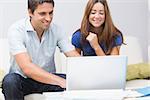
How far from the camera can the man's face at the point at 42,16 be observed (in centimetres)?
206

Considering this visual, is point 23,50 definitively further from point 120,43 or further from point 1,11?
point 120,43

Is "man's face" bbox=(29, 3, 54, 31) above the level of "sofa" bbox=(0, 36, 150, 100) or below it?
above

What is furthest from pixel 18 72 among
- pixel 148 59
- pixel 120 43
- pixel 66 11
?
pixel 148 59

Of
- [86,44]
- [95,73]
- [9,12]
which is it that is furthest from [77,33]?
[95,73]

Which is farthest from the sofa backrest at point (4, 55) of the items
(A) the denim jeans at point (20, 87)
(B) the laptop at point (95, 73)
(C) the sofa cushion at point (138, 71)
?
(C) the sofa cushion at point (138, 71)

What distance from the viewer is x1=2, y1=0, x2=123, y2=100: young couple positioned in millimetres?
1985

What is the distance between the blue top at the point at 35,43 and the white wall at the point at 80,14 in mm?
61

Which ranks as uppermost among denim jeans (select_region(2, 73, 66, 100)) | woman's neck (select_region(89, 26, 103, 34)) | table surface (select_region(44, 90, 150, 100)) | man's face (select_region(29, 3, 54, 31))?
man's face (select_region(29, 3, 54, 31))

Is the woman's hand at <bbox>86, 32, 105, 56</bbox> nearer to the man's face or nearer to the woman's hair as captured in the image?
the woman's hair

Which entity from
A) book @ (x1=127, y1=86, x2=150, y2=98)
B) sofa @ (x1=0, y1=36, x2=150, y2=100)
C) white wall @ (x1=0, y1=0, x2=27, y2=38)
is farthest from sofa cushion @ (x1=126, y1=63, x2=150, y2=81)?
white wall @ (x1=0, y1=0, x2=27, y2=38)

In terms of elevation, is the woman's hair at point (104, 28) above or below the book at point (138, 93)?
above

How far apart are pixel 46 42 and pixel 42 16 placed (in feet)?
0.57

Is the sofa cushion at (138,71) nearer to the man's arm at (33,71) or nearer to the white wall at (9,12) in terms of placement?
the man's arm at (33,71)

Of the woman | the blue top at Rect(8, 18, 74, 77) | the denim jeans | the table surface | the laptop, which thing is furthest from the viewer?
the woman
